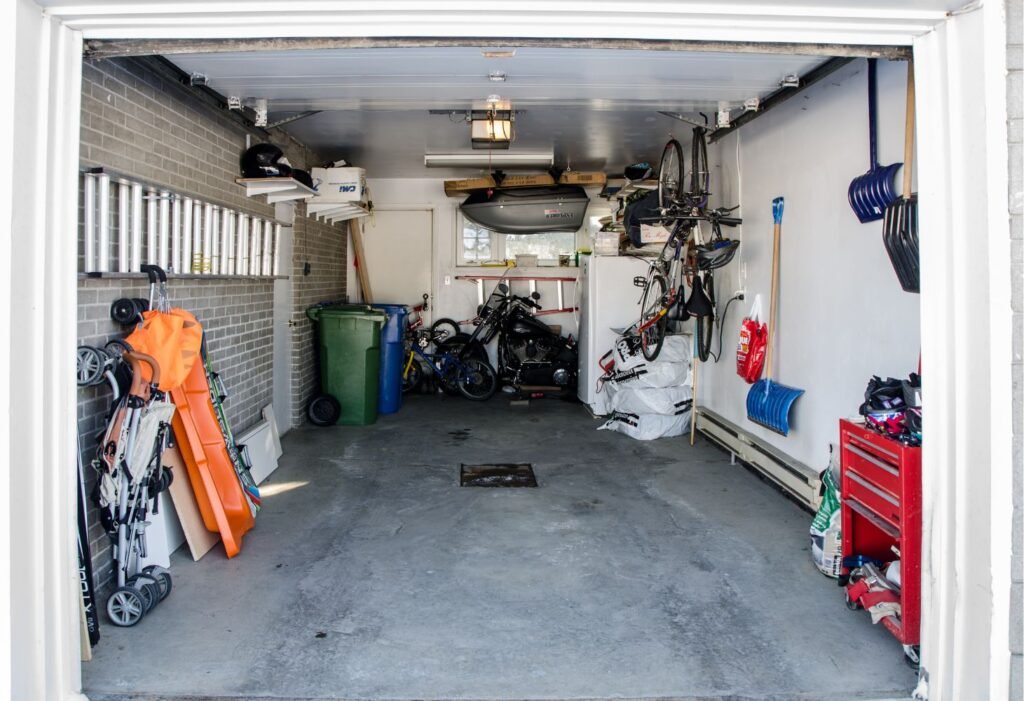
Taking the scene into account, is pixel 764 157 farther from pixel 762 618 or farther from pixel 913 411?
pixel 762 618

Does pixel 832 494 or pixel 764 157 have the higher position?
pixel 764 157

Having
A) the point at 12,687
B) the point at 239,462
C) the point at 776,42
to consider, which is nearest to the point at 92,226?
the point at 239,462

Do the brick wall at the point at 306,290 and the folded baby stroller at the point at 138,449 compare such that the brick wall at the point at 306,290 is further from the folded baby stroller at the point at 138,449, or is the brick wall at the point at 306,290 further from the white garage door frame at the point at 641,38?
the white garage door frame at the point at 641,38

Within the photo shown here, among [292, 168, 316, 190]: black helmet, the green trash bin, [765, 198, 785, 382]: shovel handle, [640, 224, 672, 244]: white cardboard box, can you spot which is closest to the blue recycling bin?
the green trash bin

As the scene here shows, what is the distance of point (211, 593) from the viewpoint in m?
3.15

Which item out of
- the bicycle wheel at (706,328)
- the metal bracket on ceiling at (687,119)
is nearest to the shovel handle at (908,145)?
the metal bracket on ceiling at (687,119)

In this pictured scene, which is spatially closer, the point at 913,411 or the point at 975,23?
the point at 975,23

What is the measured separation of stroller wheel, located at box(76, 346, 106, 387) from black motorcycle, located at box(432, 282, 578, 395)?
18.9ft

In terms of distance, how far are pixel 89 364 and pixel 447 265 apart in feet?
21.2

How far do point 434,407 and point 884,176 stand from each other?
17.1 feet

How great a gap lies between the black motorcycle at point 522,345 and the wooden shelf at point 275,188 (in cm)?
322

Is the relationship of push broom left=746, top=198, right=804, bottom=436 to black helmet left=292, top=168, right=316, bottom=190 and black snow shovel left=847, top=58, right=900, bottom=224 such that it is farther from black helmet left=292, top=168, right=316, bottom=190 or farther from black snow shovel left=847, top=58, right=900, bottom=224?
black helmet left=292, top=168, right=316, bottom=190

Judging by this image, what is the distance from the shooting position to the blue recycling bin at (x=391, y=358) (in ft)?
23.4

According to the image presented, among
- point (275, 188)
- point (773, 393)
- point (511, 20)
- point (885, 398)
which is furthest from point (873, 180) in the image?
point (275, 188)
